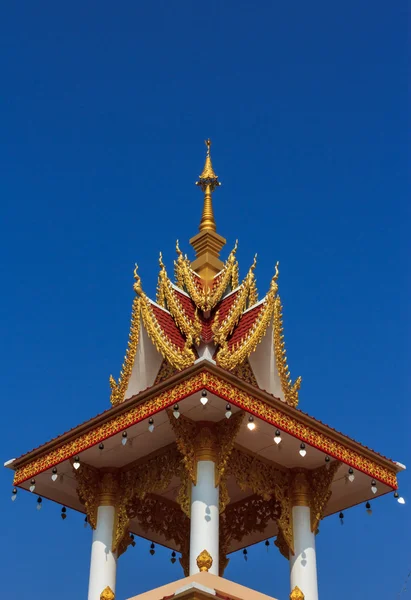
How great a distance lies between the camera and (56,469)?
1658cm

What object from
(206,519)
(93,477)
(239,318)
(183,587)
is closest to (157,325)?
(239,318)

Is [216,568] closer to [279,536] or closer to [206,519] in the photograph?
[206,519]

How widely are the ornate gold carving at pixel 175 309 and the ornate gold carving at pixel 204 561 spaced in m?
3.85

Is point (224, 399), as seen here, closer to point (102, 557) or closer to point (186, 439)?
point (186, 439)

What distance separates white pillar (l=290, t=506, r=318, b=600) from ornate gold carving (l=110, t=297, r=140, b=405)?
Result: 363cm

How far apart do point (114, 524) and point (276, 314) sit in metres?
4.54

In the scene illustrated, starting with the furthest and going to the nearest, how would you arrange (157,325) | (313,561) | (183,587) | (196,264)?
1. (196,264)
2. (157,325)
3. (313,561)
4. (183,587)

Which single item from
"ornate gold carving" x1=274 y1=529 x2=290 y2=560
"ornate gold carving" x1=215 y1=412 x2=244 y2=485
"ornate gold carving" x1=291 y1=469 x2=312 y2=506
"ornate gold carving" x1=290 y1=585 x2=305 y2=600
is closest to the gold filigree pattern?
"ornate gold carving" x1=215 y1=412 x2=244 y2=485

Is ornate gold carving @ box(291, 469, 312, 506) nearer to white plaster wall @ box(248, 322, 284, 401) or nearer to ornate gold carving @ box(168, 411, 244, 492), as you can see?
white plaster wall @ box(248, 322, 284, 401)

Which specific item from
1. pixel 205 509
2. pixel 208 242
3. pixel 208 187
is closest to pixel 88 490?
pixel 205 509

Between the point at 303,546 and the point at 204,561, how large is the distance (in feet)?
9.90

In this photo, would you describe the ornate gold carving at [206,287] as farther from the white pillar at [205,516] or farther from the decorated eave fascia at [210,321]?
the white pillar at [205,516]

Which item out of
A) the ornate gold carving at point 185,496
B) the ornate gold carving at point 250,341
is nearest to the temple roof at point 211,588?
the ornate gold carving at point 185,496

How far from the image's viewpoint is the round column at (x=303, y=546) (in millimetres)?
→ 15625
